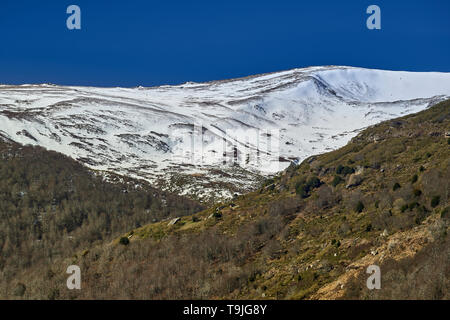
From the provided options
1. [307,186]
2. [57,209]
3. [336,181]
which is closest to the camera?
[336,181]

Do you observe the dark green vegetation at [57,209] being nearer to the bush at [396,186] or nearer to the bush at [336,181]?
the bush at [336,181]

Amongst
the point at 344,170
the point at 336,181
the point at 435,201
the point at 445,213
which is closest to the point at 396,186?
the point at 435,201

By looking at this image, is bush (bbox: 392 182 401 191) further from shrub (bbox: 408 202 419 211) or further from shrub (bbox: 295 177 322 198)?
shrub (bbox: 295 177 322 198)

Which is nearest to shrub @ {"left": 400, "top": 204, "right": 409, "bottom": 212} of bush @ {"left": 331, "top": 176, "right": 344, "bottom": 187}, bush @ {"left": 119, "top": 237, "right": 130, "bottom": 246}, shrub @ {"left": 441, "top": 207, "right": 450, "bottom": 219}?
shrub @ {"left": 441, "top": 207, "right": 450, "bottom": 219}

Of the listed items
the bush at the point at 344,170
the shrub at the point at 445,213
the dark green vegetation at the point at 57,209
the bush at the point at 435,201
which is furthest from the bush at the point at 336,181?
the dark green vegetation at the point at 57,209

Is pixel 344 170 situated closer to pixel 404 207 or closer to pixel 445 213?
pixel 404 207

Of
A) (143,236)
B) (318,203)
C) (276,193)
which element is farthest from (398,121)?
(143,236)
